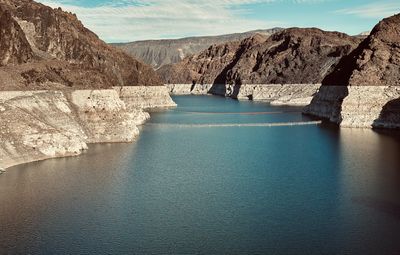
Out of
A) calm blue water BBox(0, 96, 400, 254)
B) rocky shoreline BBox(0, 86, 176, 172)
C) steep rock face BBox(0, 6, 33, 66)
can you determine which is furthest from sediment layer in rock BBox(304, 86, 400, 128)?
steep rock face BBox(0, 6, 33, 66)

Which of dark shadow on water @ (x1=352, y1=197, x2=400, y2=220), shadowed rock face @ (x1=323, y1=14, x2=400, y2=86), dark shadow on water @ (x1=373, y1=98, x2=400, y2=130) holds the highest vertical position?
shadowed rock face @ (x1=323, y1=14, x2=400, y2=86)

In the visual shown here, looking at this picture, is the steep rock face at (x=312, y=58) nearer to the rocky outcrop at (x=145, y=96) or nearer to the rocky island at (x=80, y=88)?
the rocky outcrop at (x=145, y=96)

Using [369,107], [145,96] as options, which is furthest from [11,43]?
[145,96]

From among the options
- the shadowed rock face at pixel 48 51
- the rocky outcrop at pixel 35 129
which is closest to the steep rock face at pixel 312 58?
the shadowed rock face at pixel 48 51

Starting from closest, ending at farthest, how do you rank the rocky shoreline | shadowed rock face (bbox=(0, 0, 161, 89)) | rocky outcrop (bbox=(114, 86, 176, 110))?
1. the rocky shoreline
2. shadowed rock face (bbox=(0, 0, 161, 89))
3. rocky outcrop (bbox=(114, 86, 176, 110))

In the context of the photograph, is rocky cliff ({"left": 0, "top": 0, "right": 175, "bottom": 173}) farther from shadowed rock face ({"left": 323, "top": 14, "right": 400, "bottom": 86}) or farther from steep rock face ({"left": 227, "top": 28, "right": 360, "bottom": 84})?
steep rock face ({"left": 227, "top": 28, "right": 360, "bottom": 84})

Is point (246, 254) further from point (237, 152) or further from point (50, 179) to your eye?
point (237, 152)

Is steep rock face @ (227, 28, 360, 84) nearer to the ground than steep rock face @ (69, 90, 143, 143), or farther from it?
farther from it

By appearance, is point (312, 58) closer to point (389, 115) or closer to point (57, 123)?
point (389, 115)

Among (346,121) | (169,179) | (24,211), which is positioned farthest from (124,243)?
(346,121)
